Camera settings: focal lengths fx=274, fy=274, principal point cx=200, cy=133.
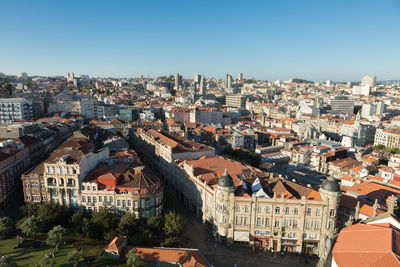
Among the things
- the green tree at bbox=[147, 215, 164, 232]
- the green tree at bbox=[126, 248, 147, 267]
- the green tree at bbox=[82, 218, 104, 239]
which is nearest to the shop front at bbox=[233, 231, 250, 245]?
the green tree at bbox=[147, 215, 164, 232]

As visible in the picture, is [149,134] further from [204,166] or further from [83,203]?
[83,203]

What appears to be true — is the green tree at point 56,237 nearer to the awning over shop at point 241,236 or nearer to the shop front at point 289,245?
the awning over shop at point 241,236

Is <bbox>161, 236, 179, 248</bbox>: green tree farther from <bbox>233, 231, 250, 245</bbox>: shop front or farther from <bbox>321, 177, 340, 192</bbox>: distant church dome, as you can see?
<bbox>321, 177, 340, 192</bbox>: distant church dome

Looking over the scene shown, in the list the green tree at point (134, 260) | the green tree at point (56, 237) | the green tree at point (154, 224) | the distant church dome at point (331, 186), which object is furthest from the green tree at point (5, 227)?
the distant church dome at point (331, 186)

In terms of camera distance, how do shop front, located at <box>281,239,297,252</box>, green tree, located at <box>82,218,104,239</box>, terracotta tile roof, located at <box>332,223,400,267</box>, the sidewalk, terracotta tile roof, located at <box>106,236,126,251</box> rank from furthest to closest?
1. shop front, located at <box>281,239,297,252</box>
2. green tree, located at <box>82,218,104,239</box>
3. the sidewalk
4. terracotta tile roof, located at <box>106,236,126,251</box>
5. terracotta tile roof, located at <box>332,223,400,267</box>

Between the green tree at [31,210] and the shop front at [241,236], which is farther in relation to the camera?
the green tree at [31,210]

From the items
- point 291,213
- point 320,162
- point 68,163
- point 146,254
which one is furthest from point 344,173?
point 68,163
